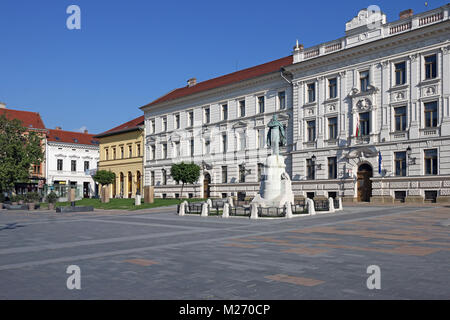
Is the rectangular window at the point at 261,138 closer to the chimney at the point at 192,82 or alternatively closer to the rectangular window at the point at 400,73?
the rectangular window at the point at 400,73

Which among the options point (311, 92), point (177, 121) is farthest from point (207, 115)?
point (311, 92)

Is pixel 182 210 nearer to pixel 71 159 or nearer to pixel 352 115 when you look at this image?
pixel 352 115

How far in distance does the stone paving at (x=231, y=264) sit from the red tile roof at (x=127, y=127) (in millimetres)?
49708

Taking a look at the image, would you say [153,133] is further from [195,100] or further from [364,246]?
[364,246]

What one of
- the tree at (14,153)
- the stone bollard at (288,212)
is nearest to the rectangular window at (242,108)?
the tree at (14,153)

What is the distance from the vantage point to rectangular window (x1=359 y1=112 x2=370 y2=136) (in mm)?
36188

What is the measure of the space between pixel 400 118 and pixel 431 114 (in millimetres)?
2406

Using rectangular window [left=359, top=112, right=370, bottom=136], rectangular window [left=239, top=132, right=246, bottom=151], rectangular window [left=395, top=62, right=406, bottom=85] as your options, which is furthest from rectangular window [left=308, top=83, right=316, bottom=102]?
rectangular window [left=239, top=132, right=246, bottom=151]

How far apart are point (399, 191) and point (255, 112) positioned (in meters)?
17.9

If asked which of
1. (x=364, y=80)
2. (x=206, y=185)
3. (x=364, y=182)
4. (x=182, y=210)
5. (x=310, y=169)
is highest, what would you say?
(x=364, y=80)

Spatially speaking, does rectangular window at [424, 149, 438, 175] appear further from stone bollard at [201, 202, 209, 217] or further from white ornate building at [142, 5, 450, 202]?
stone bollard at [201, 202, 209, 217]

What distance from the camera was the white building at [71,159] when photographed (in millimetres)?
71312

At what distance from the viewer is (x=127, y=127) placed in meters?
65.8
